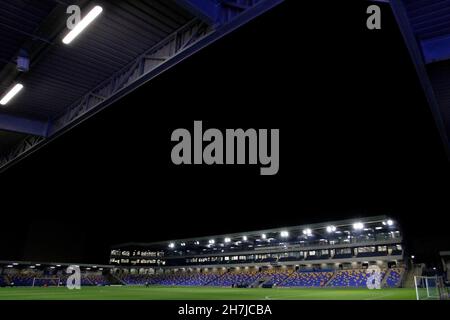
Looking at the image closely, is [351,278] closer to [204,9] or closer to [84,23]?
[204,9]

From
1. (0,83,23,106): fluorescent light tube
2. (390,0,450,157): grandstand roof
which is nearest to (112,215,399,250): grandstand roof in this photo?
(390,0,450,157): grandstand roof

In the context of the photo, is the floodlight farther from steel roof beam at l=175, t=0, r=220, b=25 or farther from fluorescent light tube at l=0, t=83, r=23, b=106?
fluorescent light tube at l=0, t=83, r=23, b=106

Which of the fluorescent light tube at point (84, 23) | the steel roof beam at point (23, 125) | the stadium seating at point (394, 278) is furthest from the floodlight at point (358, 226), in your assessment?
the fluorescent light tube at point (84, 23)

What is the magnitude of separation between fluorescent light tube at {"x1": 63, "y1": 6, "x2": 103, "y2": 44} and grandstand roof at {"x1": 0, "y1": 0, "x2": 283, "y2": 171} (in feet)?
0.63

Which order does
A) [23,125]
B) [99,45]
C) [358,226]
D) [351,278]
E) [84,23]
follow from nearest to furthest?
[84,23]
[99,45]
[23,125]
[351,278]
[358,226]

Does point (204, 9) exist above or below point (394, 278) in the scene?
above

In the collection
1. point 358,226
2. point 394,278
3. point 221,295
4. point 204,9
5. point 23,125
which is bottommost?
point 221,295

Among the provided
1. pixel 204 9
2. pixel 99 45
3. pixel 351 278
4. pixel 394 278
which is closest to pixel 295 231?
pixel 351 278

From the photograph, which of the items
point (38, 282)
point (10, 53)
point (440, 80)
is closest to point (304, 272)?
point (38, 282)

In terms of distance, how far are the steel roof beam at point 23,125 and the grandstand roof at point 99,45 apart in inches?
7.1

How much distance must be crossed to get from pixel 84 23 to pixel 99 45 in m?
1.41

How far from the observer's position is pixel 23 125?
1424cm

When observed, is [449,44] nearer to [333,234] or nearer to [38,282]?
[333,234]

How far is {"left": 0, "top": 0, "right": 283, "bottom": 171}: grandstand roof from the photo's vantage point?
816cm
